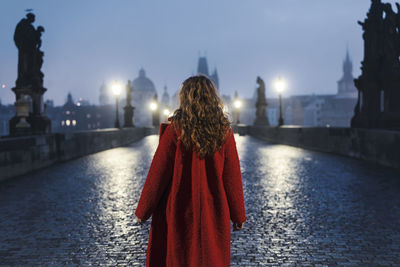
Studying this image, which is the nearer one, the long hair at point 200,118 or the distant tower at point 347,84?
the long hair at point 200,118

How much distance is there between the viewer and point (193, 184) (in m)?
2.30

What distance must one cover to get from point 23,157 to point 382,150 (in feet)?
31.8

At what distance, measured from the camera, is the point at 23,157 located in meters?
9.44

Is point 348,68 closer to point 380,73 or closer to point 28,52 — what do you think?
point 380,73

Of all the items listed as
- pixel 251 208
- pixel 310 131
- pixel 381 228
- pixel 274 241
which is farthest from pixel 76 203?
pixel 310 131

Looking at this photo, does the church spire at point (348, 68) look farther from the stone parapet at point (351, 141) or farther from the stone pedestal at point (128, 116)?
the stone parapet at point (351, 141)

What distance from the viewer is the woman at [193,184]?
88.7 inches

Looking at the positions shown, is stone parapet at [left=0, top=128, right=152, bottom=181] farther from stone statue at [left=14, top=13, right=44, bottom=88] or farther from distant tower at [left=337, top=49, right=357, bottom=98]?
distant tower at [left=337, top=49, right=357, bottom=98]

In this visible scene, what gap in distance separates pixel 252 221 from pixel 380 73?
10709mm

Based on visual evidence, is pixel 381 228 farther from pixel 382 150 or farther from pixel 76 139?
pixel 76 139

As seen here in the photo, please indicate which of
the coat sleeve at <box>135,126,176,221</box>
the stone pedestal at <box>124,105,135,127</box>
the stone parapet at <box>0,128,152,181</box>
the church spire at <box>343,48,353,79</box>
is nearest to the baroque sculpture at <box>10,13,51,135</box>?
the stone parapet at <box>0,128,152,181</box>

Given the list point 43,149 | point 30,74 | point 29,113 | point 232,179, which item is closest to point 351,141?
point 43,149

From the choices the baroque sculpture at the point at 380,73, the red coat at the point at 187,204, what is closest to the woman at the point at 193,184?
the red coat at the point at 187,204

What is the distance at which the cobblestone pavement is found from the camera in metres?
3.71
